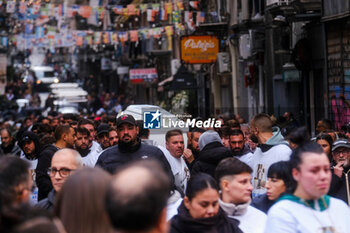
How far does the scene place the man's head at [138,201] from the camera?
152 inches

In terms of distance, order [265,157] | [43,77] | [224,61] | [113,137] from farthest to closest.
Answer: [43,77], [224,61], [113,137], [265,157]

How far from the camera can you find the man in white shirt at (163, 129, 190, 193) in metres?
11.2

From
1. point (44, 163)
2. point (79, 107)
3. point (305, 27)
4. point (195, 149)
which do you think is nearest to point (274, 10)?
point (305, 27)

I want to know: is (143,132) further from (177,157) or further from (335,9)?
(335,9)

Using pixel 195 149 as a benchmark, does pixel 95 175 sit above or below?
above

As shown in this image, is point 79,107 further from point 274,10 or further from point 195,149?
point 195,149

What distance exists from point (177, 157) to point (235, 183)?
4.66 meters

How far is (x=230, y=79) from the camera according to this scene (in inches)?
1405

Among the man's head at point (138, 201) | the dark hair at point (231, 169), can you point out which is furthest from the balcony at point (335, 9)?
the man's head at point (138, 201)

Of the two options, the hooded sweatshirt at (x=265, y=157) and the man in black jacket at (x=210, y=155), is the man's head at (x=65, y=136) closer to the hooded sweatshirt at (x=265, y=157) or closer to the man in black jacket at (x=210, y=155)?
the man in black jacket at (x=210, y=155)

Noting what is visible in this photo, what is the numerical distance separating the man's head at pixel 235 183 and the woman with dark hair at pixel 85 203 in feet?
7.67

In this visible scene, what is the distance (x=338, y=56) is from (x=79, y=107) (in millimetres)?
26341

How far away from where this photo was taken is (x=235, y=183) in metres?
7.15

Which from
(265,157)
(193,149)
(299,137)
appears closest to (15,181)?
(299,137)
